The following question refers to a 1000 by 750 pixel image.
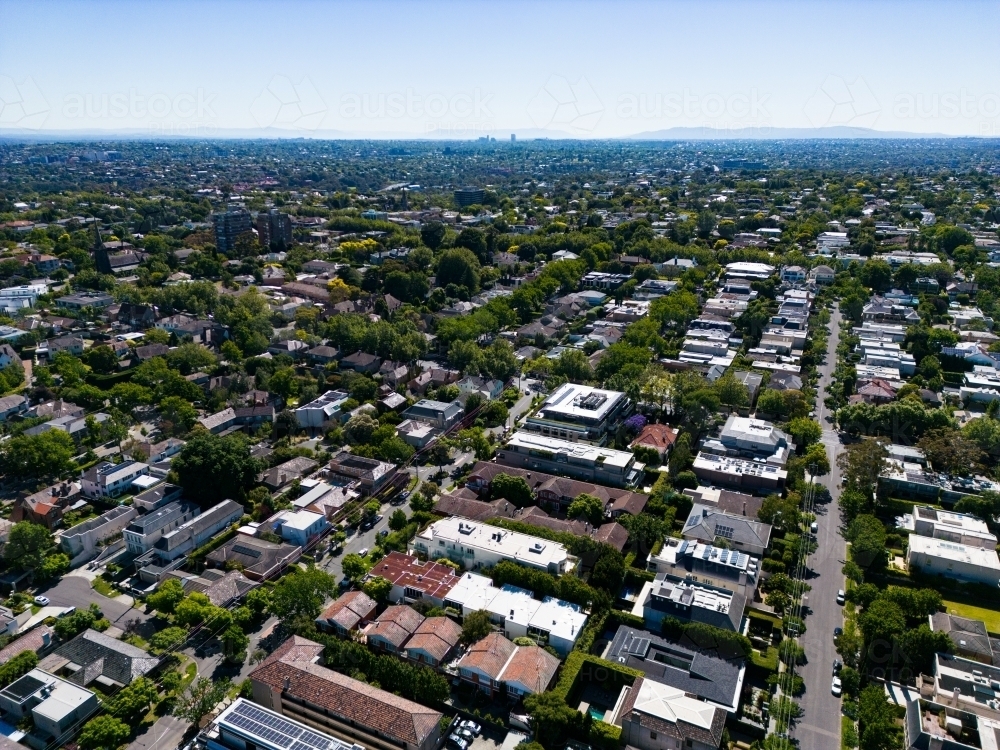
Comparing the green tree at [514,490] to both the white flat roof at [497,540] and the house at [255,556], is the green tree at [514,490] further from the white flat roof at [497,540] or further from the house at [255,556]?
the house at [255,556]

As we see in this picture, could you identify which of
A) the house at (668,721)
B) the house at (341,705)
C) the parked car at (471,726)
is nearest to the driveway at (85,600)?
the house at (341,705)

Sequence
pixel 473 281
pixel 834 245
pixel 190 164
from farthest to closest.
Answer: pixel 190 164 < pixel 834 245 < pixel 473 281

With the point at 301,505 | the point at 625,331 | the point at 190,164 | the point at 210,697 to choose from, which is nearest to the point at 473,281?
the point at 625,331

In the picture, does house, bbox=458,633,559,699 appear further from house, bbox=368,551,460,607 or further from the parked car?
house, bbox=368,551,460,607

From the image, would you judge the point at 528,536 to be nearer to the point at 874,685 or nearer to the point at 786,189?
the point at 874,685

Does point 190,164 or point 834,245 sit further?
point 190,164

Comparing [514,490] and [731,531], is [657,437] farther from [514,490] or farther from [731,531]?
[514,490]
